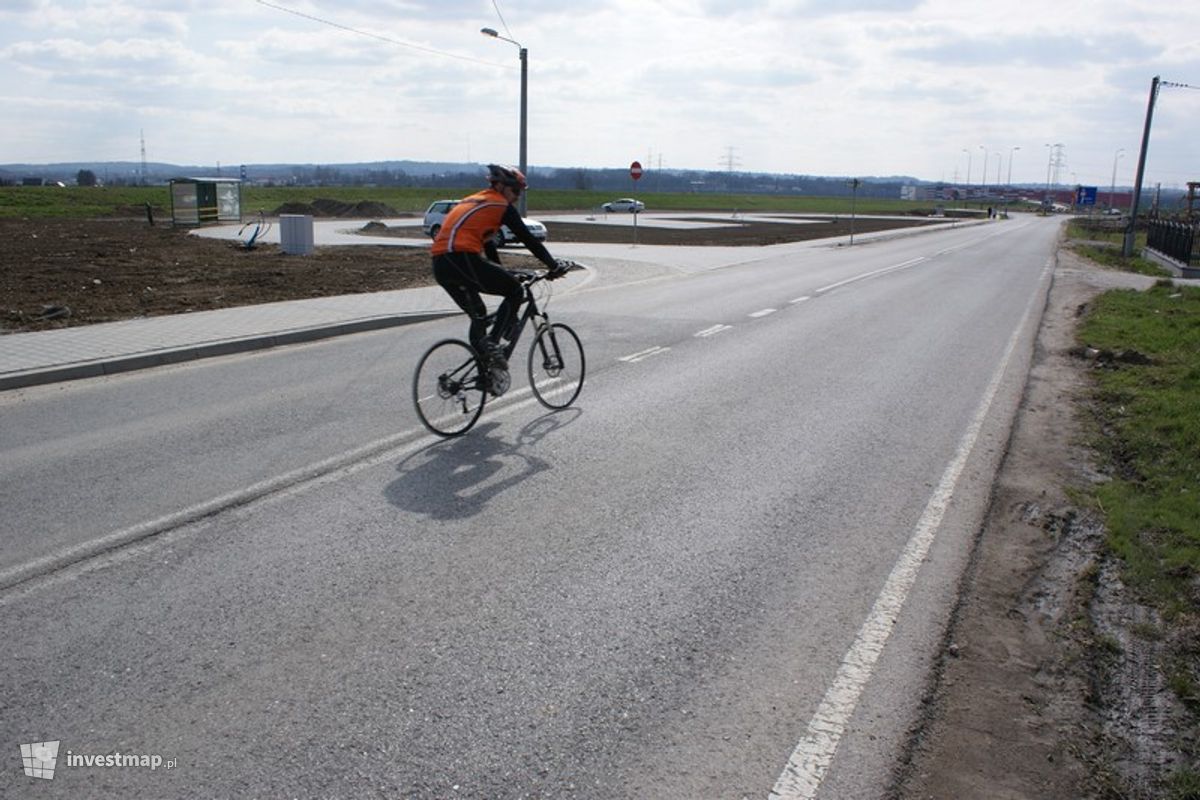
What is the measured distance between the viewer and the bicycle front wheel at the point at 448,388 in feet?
24.7

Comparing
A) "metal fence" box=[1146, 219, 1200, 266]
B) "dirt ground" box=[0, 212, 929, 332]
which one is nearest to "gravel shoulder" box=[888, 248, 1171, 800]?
"dirt ground" box=[0, 212, 929, 332]

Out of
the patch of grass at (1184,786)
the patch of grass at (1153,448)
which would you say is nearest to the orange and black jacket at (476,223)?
the patch of grass at (1153,448)

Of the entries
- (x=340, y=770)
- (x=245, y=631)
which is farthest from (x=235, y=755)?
(x=245, y=631)

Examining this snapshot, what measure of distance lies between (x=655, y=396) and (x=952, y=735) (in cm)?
578

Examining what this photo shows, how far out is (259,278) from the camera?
18891 mm

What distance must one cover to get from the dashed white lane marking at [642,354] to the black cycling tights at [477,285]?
10.5ft

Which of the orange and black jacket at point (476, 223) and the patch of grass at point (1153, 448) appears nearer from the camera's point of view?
the patch of grass at point (1153, 448)

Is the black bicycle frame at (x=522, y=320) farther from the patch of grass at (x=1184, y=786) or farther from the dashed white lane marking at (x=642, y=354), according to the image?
the patch of grass at (x=1184, y=786)

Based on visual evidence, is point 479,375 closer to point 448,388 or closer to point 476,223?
point 448,388

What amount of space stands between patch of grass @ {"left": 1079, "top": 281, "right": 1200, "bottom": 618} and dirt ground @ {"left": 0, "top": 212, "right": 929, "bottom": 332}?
1216 centimetres

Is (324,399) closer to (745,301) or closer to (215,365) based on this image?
(215,365)

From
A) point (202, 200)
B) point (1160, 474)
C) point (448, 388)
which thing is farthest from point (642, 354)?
point (202, 200)

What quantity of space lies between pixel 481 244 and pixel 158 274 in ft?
46.7

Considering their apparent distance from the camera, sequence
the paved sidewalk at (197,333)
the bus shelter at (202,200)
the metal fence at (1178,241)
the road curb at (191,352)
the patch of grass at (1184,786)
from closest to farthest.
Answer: the patch of grass at (1184,786)
the road curb at (191,352)
the paved sidewalk at (197,333)
the metal fence at (1178,241)
the bus shelter at (202,200)
